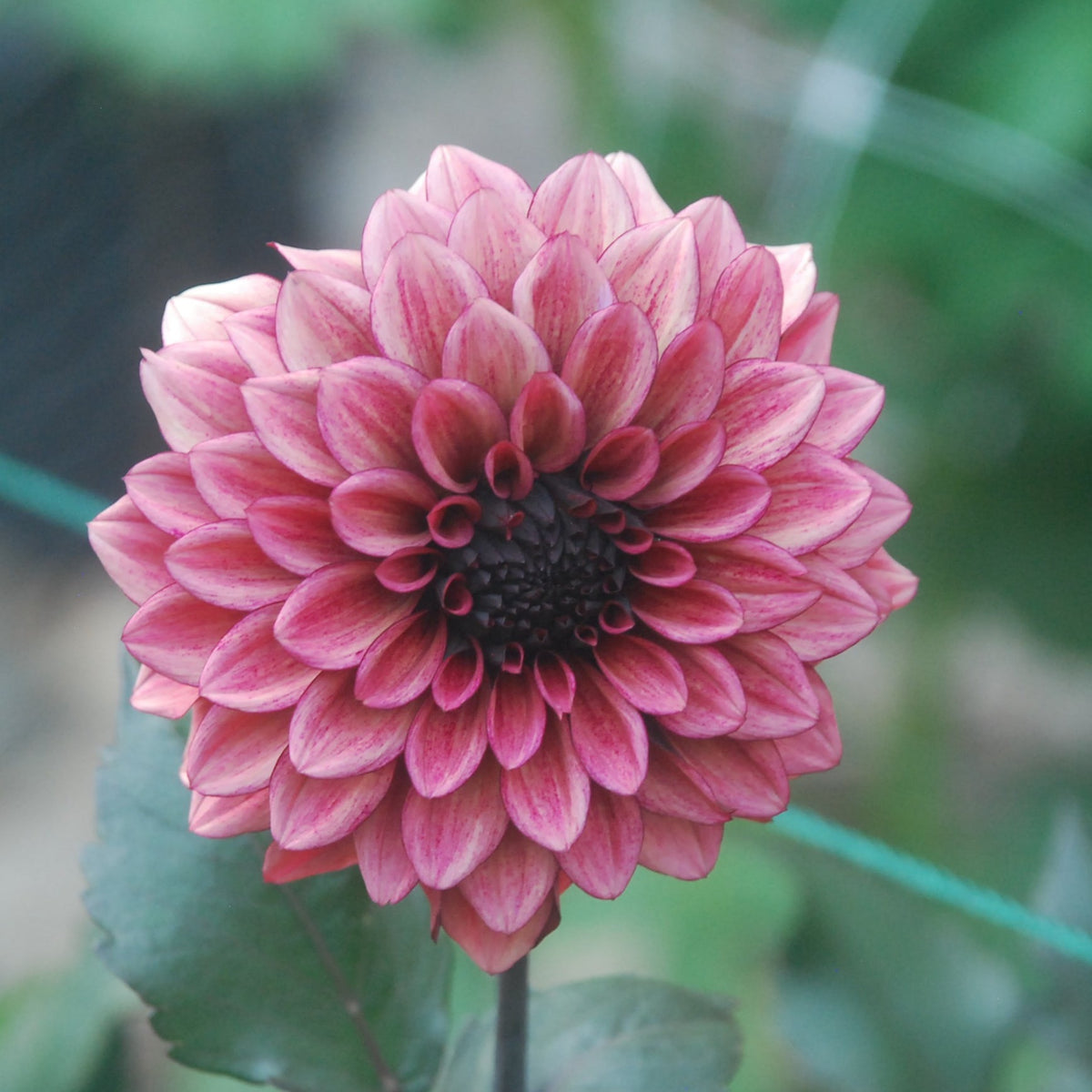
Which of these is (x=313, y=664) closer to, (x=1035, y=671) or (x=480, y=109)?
(x=1035, y=671)

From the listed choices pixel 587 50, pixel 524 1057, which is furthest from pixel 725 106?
pixel 524 1057

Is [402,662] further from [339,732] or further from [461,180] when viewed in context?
[461,180]

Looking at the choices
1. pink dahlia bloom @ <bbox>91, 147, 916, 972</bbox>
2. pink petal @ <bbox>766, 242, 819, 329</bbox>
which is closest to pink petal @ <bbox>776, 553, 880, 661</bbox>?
pink dahlia bloom @ <bbox>91, 147, 916, 972</bbox>

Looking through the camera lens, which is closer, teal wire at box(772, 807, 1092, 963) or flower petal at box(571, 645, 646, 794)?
flower petal at box(571, 645, 646, 794)

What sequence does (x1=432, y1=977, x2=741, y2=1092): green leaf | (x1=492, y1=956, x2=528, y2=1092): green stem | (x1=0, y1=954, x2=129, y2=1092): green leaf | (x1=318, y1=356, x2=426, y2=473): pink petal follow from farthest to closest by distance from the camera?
(x1=0, y1=954, x2=129, y2=1092): green leaf → (x1=432, y1=977, x2=741, y2=1092): green leaf → (x1=492, y1=956, x2=528, y2=1092): green stem → (x1=318, y1=356, x2=426, y2=473): pink petal

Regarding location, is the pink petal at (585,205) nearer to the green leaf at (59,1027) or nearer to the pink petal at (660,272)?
the pink petal at (660,272)

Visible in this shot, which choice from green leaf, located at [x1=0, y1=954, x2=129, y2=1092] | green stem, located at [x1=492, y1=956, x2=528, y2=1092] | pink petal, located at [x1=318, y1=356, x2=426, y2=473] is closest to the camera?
pink petal, located at [x1=318, y1=356, x2=426, y2=473]

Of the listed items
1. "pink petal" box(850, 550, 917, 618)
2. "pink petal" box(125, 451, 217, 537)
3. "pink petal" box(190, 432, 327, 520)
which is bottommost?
"pink petal" box(125, 451, 217, 537)

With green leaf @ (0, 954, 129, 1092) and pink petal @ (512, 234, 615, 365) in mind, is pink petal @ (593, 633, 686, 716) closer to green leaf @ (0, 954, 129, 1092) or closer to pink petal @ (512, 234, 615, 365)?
pink petal @ (512, 234, 615, 365)
